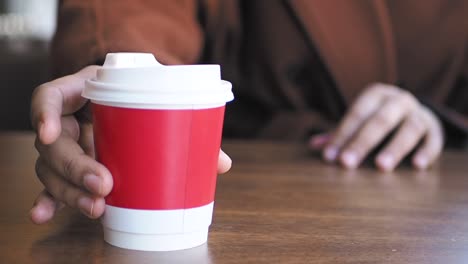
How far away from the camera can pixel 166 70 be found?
48 centimetres

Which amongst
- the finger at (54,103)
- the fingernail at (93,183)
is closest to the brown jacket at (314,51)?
the finger at (54,103)

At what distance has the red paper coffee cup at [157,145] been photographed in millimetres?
479

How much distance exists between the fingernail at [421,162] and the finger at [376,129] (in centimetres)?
6

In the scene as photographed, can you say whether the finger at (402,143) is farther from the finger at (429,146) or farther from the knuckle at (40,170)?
the knuckle at (40,170)

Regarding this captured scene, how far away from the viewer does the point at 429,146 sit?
1042mm

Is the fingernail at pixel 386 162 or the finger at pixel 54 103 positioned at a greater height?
the finger at pixel 54 103

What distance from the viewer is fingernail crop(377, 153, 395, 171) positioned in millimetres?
969

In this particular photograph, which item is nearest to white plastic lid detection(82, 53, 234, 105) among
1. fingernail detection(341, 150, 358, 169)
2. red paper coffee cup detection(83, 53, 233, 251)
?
red paper coffee cup detection(83, 53, 233, 251)

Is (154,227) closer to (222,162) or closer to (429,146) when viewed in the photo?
A: (222,162)

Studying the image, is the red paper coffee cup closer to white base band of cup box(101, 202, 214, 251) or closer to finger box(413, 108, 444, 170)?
white base band of cup box(101, 202, 214, 251)

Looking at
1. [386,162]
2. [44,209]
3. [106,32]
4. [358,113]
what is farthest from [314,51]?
[44,209]

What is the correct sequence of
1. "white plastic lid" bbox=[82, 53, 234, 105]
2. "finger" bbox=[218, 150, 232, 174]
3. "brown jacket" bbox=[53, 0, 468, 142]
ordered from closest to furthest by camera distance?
"white plastic lid" bbox=[82, 53, 234, 105]
"finger" bbox=[218, 150, 232, 174]
"brown jacket" bbox=[53, 0, 468, 142]

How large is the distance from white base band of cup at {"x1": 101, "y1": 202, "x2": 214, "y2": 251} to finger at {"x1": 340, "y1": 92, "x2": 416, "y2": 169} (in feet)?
1.64

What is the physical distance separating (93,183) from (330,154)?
571 millimetres
